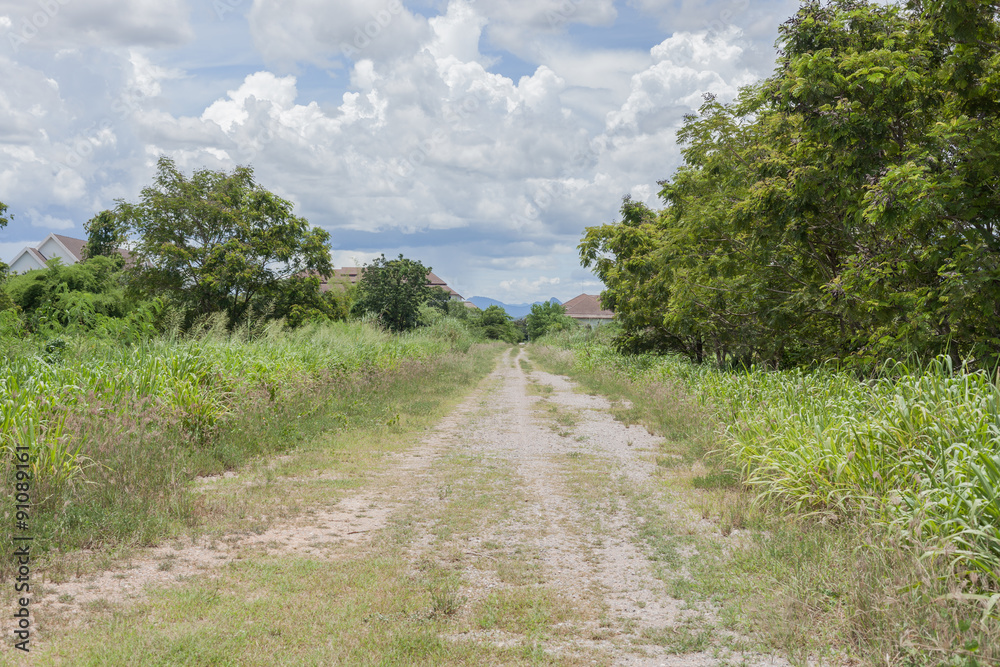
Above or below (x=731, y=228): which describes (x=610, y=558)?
below

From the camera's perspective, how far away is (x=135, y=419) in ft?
22.8

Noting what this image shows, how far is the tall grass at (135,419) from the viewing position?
5289 mm

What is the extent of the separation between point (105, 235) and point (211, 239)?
2070cm

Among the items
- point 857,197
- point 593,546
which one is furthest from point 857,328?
point 593,546

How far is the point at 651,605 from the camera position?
13.8ft

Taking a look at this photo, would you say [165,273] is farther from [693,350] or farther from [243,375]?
[693,350]

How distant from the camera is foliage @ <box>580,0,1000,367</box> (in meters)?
7.54

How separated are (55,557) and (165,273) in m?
24.9

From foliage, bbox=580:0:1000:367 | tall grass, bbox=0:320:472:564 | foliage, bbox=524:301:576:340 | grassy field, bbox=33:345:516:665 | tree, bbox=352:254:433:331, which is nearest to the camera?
grassy field, bbox=33:345:516:665

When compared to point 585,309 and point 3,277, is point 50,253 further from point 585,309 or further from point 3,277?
point 585,309

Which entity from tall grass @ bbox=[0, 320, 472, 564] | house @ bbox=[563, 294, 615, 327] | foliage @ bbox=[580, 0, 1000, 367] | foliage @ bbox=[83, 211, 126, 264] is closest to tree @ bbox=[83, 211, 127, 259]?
foliage @ bbox=[83, 211, 126, 264]

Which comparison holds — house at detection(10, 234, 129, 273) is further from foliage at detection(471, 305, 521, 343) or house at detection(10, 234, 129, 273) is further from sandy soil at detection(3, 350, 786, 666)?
sandy soil at detection(3, 350, 786, 666)

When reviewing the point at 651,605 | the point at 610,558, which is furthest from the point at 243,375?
the point at 651,605

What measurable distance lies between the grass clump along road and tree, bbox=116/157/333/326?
942 inches
